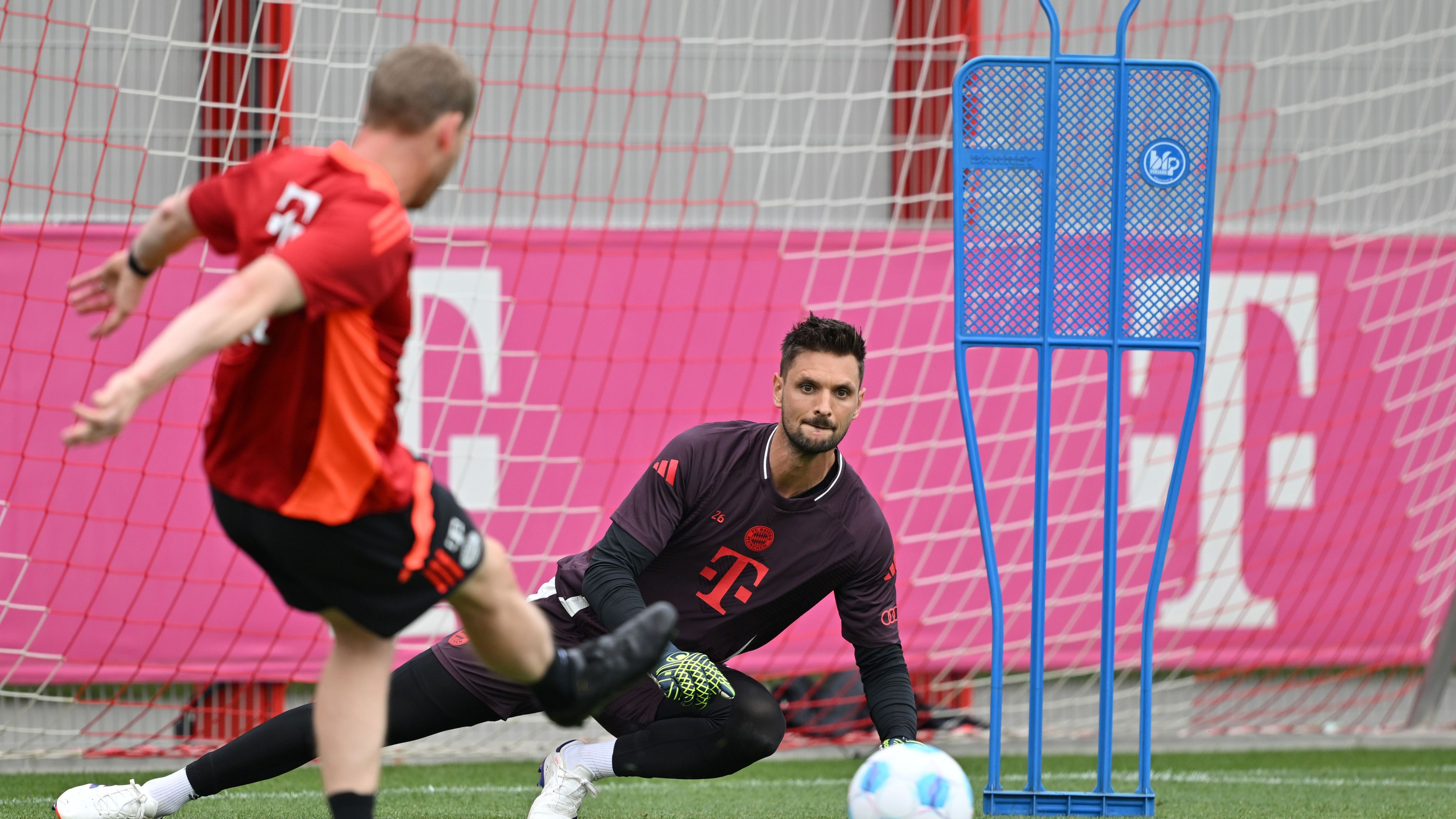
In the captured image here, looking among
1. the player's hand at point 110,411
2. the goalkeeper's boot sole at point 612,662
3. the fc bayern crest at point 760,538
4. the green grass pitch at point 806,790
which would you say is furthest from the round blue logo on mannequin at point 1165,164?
the player's hand at point 110,411

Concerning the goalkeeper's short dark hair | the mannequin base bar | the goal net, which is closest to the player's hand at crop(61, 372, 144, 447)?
the goalkeeper's short dark hair

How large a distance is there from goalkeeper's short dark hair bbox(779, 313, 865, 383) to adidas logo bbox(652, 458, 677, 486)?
36 cm

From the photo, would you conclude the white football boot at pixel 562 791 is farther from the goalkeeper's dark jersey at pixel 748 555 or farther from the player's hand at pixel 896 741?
the player's hand at pixel 896 741

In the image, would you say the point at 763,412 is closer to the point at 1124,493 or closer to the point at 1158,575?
the point at 1124,493

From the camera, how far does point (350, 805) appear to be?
2.26 metres

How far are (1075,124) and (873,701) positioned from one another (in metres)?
1.65

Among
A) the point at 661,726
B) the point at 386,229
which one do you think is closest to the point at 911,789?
the point at 661,726

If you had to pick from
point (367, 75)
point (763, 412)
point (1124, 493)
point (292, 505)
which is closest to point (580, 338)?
point (763, 412)

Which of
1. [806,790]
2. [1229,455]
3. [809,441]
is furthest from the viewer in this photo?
[1229,455]

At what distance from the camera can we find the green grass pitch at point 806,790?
3.91 meters

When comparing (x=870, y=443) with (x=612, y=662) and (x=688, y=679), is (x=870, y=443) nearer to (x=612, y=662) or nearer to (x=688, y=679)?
(x=688, y=679)

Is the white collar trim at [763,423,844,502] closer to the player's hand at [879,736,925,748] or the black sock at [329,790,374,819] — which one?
the player's hand at [879,736,925,748]

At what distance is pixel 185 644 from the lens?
17.5 ft

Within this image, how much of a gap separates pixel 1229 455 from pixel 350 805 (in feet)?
16.0
